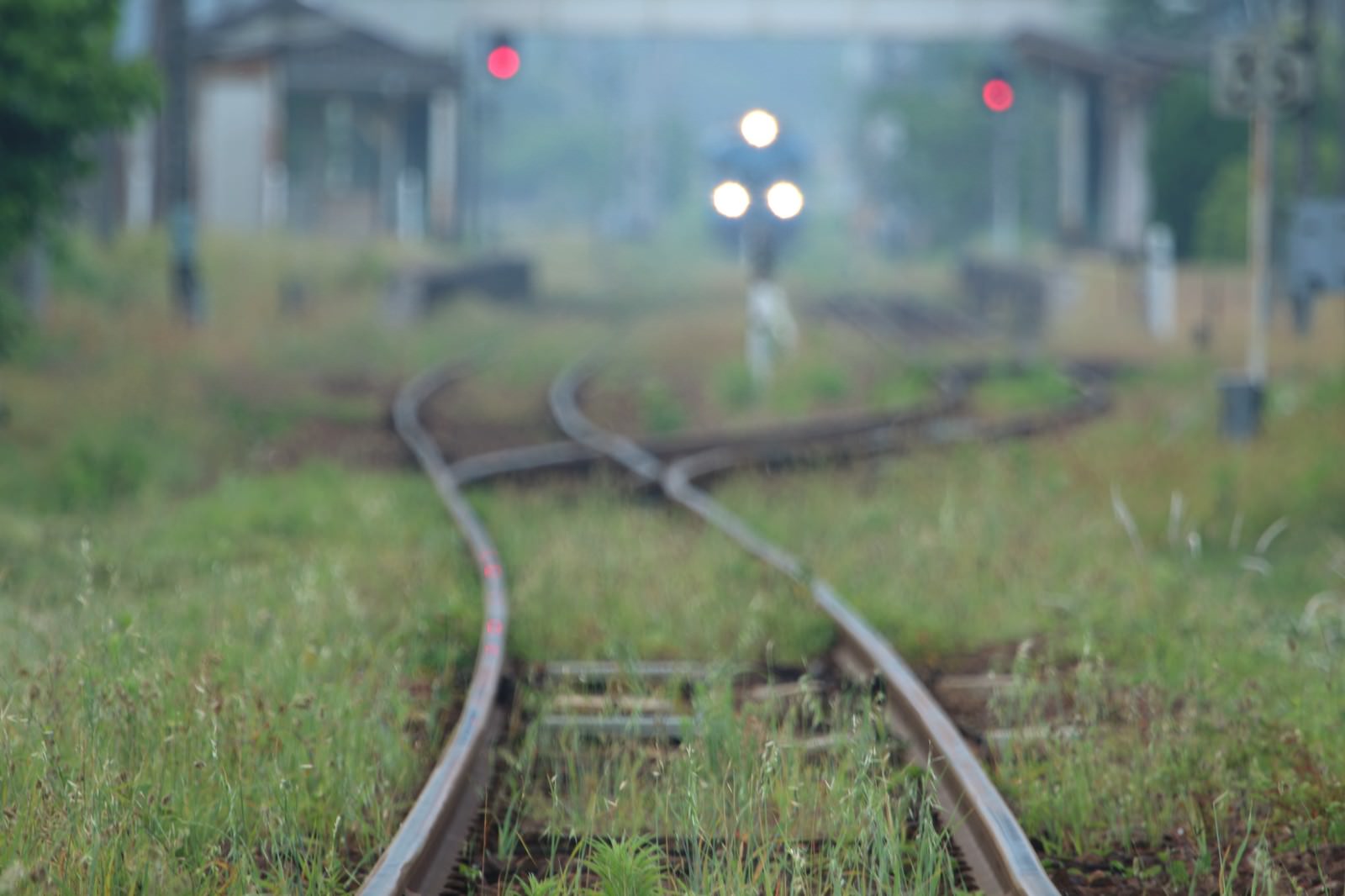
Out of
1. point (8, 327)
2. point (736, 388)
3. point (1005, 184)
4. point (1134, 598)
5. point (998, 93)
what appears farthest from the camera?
point (1005, 184)

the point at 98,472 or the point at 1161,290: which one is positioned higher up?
the point at 1161,290

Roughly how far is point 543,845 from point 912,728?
56.5 inches

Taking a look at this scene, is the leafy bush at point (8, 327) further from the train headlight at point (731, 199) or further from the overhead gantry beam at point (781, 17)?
the overhead gantry beam at point (781, 17)

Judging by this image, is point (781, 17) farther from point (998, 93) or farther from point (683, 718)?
point (683, 718)

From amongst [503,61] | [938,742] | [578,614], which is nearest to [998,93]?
[503,61]

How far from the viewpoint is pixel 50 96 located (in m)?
14.1

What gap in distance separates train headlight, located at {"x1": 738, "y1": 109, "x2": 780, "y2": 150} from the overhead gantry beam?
88.2 ft

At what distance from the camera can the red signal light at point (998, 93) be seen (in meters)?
30.0

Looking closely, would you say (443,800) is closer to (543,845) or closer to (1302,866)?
(543,845)

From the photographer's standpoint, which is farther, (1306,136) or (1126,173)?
(1126,173)

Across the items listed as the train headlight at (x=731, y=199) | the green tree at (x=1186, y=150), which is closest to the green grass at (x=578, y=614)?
the train headlight at (x=731, y=199)

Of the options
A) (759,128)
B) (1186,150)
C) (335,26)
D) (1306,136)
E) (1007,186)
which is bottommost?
(1007,186)

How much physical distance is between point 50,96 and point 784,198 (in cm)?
763

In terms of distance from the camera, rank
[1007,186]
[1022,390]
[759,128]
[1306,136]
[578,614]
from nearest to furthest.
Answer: [578,614] → [759,128] → [1022,390] → [1306,136] → [1007,186]
